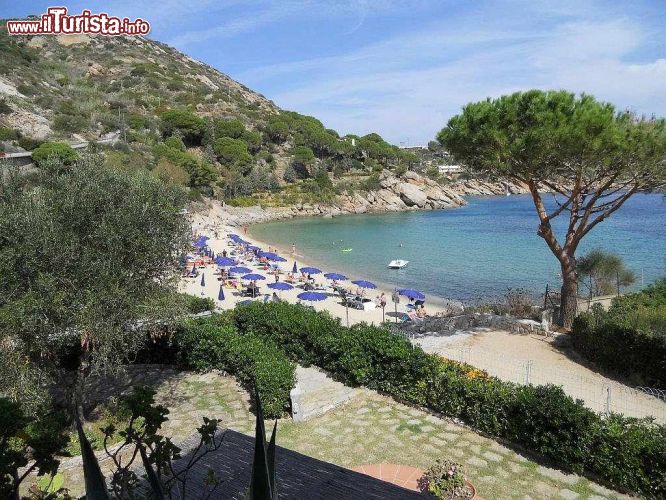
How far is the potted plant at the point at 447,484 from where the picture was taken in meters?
6.79

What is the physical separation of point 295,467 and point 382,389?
5130 millimetres

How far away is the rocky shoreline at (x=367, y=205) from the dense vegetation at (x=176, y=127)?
2.18 metres

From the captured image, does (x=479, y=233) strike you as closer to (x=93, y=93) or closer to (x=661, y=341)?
(x=661, y=341)

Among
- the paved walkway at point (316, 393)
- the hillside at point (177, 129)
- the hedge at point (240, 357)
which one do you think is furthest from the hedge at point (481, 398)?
the hillside at point (177, 129)

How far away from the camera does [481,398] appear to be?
29.8ft

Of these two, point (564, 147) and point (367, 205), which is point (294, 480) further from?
point (367, 205)

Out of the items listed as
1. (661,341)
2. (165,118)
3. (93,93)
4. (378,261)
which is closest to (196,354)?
(661,341)

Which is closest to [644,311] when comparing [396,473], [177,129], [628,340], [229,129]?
[628,340]

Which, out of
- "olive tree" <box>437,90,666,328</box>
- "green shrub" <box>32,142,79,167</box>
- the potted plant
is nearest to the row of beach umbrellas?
"olive tree" <box>437,90,666,328</box>

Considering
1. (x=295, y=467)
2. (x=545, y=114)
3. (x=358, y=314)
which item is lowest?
(x=358, y=314)

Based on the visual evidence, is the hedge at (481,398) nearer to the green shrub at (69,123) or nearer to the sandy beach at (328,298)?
the sandy beach at (328,298)

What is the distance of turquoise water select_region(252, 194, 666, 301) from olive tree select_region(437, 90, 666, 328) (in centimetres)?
1363

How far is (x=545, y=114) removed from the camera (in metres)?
13.7
